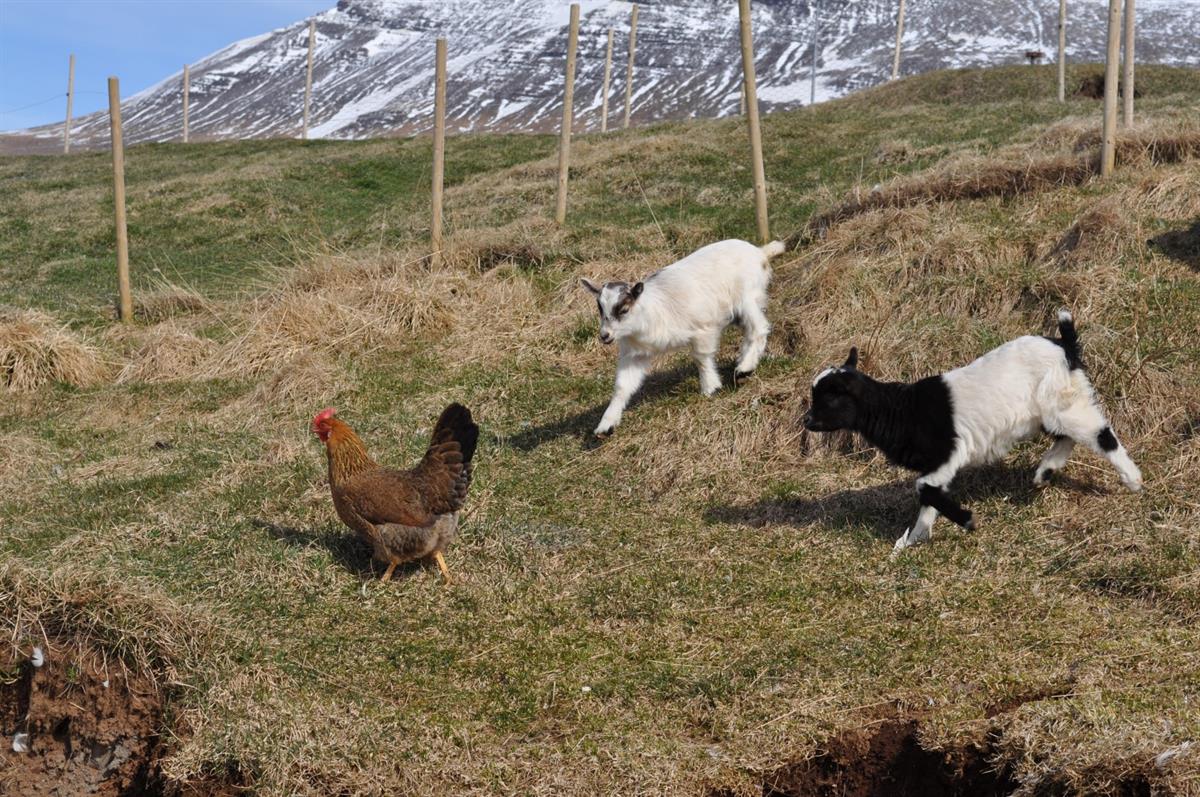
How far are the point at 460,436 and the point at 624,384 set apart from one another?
2.20 metres

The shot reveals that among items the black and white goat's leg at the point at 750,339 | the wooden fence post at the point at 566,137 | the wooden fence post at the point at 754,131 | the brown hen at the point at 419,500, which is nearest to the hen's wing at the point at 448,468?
the brown hen at the point at 419,500

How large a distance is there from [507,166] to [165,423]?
14163mm

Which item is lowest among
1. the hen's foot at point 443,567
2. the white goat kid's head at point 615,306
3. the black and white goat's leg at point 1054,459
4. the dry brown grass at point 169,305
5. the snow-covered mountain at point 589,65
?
the hen's foot at point 443,567

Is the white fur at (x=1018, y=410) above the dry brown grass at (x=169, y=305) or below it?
below

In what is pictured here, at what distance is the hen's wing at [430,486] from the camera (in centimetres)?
689

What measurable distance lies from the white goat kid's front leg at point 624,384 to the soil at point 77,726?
13.1ft

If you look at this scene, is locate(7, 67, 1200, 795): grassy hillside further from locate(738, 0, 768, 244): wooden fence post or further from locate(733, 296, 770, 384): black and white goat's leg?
locate(738, 0, 768, 244): wooden fence post

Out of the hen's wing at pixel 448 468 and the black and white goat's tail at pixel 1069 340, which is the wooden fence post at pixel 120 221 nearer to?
the hen's wing at pixel 448 468

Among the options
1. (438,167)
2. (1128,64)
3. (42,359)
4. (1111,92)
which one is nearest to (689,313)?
(1111,92)

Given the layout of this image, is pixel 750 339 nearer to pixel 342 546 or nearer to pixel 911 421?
pixel 911 421

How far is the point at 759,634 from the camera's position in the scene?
6.13 m

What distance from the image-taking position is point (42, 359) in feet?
39.3

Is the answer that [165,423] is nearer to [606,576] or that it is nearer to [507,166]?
[606,576]

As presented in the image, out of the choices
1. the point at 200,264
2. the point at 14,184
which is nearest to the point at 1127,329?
the point at 200,264
